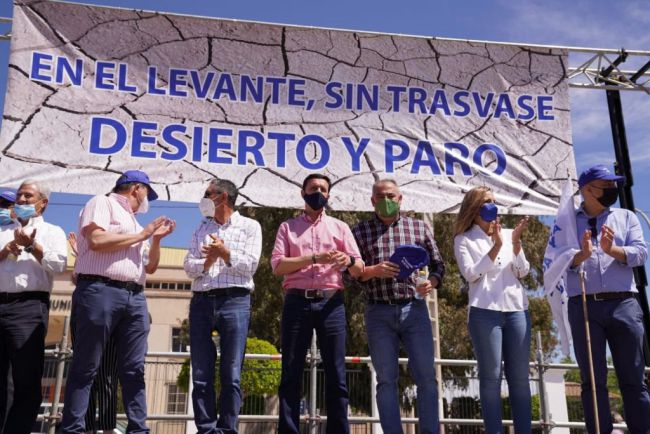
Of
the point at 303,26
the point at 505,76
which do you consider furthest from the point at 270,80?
the point at 505,76

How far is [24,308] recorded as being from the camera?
12.1 ft

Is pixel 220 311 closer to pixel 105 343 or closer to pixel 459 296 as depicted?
pixel 105 343

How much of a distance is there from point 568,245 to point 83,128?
4.02 m

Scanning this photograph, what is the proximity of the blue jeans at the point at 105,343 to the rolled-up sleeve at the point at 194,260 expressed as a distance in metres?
0.33

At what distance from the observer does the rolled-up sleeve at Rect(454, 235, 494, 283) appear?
149 inches

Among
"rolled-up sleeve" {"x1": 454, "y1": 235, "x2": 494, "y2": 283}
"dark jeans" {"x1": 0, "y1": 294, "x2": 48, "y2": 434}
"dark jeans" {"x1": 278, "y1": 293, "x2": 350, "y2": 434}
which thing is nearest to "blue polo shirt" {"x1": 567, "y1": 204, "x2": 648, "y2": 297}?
"rolled-up sleeve" {"x1": 454, "y1": 235, "x2": 494, "y2": 283}

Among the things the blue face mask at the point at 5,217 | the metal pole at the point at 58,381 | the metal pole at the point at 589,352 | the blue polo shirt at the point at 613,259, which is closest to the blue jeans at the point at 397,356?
the metal pole at the point at 589,352

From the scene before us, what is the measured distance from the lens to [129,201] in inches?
150

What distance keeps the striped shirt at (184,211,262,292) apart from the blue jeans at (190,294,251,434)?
0.09 m

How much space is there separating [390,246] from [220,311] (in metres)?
1.16

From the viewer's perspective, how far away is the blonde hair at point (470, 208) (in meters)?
4.04

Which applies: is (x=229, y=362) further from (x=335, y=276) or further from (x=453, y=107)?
(x=453, y=107)

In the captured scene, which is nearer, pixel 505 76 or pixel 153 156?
pixel 153 156

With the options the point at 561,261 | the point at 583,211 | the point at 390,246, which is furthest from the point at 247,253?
the point at 583,211
